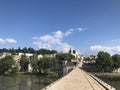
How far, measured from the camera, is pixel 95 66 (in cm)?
9862

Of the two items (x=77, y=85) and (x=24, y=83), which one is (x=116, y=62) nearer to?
(x=24, y=83)

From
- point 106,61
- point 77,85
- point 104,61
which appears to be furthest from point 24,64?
point 77,85

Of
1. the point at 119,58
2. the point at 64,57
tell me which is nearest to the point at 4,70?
the point at 64,57

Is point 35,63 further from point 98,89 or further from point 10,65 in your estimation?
point 98,89

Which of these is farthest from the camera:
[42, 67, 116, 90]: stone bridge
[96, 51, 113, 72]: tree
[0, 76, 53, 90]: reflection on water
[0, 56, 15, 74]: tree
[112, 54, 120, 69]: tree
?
[112, 54, 120, 69]: tree

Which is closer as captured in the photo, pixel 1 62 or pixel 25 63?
pixel 1 62

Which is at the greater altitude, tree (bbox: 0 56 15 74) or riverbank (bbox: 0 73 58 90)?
tree (bbox: 0 56 15 74)

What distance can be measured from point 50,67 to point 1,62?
57.4 feet

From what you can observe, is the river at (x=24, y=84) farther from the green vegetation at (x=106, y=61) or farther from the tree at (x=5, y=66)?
the green vegetation at (x=106, y=61)

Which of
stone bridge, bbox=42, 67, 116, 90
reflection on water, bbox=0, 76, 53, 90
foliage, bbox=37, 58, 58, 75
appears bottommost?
reflection on water, bbox=0, 76, 53, 90

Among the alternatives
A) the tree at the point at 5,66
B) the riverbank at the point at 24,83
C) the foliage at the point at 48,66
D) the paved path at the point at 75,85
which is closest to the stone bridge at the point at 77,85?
the paved path at the point at 75,85

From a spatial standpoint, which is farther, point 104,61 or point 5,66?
point 104,61

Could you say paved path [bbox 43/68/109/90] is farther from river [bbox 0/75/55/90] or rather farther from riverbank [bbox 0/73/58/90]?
river [bbox 0/75/55/90]

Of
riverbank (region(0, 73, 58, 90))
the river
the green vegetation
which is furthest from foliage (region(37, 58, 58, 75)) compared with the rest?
the river
